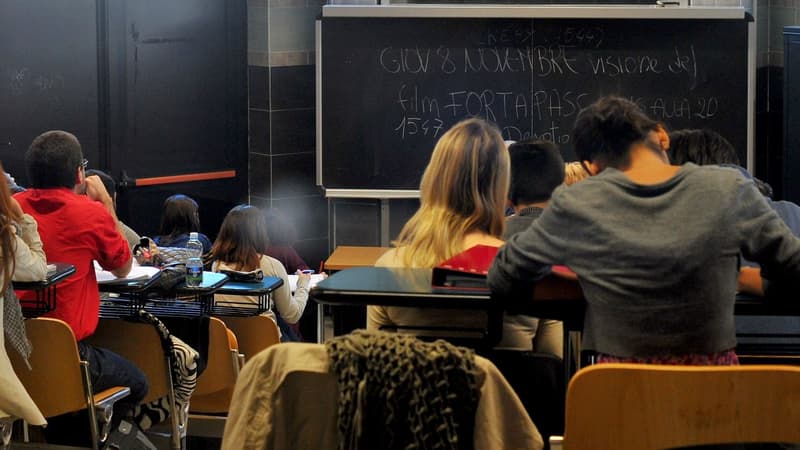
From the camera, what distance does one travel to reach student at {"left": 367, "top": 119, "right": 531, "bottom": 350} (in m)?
2.87

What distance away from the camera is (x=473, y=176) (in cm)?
291

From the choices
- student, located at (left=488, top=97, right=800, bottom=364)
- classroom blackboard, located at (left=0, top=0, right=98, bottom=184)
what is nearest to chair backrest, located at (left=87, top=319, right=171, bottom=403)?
student, located at (left=488, top=97, right=800, bottom=364)

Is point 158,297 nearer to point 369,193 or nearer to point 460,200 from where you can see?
point 460,200

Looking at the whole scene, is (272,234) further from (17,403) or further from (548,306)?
(548,306)

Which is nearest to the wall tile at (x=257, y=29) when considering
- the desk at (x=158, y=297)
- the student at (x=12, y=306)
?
the desk at (x=158, y=297)

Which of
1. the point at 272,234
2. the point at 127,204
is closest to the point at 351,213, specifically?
the point at 272,234

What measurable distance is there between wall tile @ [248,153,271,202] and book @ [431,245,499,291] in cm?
467

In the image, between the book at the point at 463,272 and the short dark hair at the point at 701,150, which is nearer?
the book at the point at 463,272

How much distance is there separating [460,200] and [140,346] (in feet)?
4.53

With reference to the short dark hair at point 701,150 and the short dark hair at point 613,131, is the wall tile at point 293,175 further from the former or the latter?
the short dark hair at point 613,131

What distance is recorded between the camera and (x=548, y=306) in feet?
7.60

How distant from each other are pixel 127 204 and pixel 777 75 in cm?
359

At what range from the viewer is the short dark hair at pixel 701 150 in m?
3.26

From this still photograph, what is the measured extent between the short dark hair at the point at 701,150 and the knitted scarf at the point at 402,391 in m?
1.46
